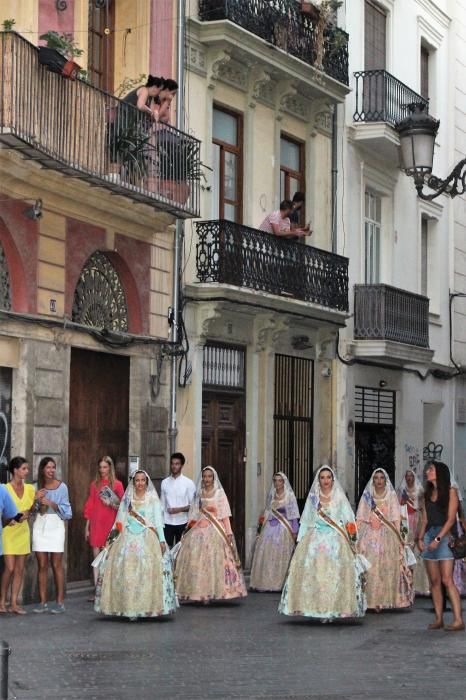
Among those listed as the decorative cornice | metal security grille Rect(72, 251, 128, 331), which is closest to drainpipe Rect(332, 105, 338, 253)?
the decorative cornice

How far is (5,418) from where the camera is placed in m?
17.5

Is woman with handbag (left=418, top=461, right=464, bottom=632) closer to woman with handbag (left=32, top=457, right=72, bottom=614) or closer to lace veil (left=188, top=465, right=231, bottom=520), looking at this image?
lace veil (left=188, top=465, right=231, bottom=520)

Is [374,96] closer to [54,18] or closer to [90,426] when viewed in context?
[54,18]

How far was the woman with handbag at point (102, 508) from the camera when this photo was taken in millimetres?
17297

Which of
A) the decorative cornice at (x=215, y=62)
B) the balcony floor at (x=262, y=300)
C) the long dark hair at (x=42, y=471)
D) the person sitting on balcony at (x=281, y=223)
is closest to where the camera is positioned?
the long dark hair at (x=42, y=471)

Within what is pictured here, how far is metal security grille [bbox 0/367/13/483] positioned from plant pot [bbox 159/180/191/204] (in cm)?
356

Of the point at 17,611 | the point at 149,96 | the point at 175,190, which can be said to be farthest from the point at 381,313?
the point at 17,611

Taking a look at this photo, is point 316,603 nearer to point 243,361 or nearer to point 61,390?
point 61,390

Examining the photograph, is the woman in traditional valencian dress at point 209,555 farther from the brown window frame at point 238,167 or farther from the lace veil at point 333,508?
the brown window frame at point 238,167

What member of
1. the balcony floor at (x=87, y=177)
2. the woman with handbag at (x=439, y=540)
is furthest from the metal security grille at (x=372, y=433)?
the woman with handbag at (x=439, y=540)

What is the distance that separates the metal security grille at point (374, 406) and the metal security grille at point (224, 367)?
453 cm

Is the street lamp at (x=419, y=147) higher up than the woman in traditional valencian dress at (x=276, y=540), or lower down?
higher up

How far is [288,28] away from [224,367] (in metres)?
5.36

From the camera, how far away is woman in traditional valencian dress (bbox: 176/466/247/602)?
17672mm
